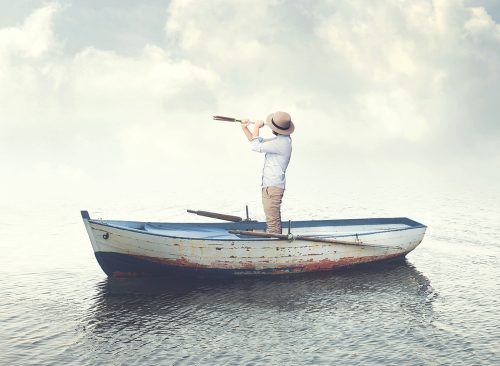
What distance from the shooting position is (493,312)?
11.6 metres

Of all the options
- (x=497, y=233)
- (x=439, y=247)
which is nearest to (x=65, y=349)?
(x=439, y=247)

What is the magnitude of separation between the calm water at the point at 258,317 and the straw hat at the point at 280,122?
4378 millimetres

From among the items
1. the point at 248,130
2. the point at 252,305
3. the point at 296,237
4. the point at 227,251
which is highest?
the point at 248,130

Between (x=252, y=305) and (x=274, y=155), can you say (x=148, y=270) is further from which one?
(x=274, y=155)

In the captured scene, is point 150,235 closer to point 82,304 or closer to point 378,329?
point 82,304

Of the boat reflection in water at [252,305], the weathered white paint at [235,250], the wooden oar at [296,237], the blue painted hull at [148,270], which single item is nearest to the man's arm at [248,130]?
the wooden oar at [296,237]

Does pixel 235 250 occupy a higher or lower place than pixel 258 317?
higher

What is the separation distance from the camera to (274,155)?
14031 millimetres

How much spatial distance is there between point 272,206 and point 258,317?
3.80 m

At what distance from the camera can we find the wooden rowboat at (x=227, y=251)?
13.4m

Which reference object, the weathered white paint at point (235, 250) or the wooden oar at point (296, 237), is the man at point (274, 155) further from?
the weathered white paint at point (235, 250)

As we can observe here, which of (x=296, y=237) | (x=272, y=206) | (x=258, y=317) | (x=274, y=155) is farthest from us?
(x=272, y=206)

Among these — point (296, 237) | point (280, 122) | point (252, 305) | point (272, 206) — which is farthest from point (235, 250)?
point (280, 122)

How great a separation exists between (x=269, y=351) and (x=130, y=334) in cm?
301
